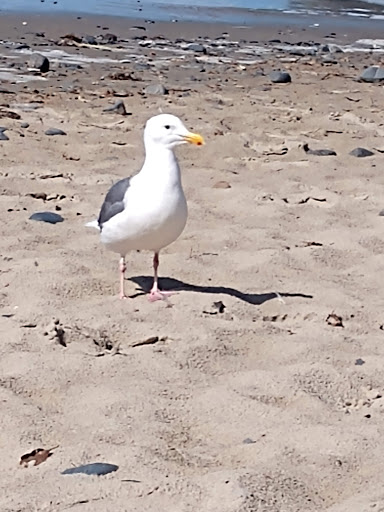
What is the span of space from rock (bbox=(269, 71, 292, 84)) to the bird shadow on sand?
5.97 meters

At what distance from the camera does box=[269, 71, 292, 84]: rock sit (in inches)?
418

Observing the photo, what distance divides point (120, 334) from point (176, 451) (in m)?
1.03

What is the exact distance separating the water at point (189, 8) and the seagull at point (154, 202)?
38.4 feet

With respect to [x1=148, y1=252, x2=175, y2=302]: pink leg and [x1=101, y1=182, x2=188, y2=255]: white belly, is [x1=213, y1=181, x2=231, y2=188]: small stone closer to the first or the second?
[x1=148, y1=252, x2=175, y2=302]: pink leg

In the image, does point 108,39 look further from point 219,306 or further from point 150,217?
point 219,306

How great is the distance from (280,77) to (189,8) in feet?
26.4

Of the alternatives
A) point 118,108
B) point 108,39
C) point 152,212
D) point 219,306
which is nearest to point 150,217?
point 152,212

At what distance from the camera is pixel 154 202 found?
177 inches

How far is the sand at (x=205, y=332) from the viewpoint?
3082 millimetres

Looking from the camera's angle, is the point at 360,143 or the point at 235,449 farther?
the point at 360,143

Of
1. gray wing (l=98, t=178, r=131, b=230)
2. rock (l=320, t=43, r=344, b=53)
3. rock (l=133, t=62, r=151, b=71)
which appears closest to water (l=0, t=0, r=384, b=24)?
rock (l=320, t=43, r=344, b=53)

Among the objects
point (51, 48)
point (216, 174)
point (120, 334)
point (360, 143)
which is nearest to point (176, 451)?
Result: point (120, 334)

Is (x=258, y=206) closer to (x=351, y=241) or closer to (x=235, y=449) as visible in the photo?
(x=351, y=241)

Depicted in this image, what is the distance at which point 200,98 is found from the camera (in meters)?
9.45
